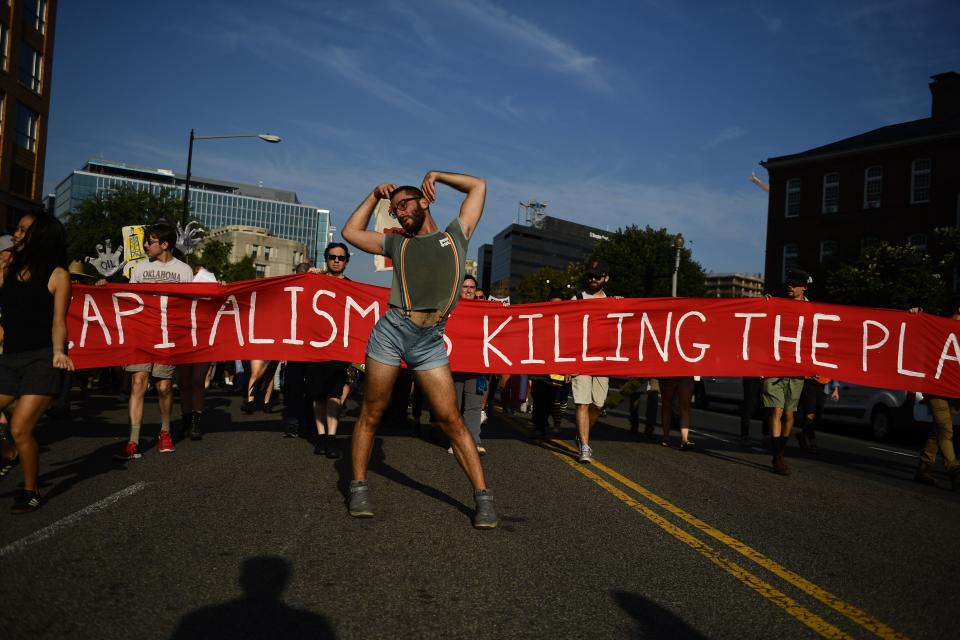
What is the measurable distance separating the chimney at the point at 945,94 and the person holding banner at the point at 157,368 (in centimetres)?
5154

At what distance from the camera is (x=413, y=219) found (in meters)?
5.11

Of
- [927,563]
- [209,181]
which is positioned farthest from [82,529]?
[209,181]

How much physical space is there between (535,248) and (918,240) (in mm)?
123491

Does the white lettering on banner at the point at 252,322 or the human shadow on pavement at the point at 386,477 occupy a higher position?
the white lettering on banner at the point at 252,322

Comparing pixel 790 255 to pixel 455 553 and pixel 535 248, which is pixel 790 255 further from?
pixel 535 248

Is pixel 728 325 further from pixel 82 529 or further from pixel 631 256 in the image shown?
pixel 631 256

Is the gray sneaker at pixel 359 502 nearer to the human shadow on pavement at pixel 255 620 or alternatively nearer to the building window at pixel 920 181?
the human shadow on pavement at pixel 255 620

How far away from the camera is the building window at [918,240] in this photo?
44188 mm

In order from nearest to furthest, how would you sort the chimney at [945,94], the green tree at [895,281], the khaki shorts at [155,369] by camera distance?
the khaki shorts at [155,369] → the green tree at [895,281] → the chimney at [945,94]

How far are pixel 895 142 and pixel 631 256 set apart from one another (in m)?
25.7

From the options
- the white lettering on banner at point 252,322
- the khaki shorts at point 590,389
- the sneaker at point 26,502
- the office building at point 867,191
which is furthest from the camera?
the office building at point 867,191

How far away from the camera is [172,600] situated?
3377mm

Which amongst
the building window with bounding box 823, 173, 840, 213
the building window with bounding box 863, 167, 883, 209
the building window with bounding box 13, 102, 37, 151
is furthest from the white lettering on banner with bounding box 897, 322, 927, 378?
the building window with bounding box 823, 173, 840, 213

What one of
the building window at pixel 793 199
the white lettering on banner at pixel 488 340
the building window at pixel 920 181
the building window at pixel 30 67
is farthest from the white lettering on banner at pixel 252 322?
the building window at pixel 793 199
